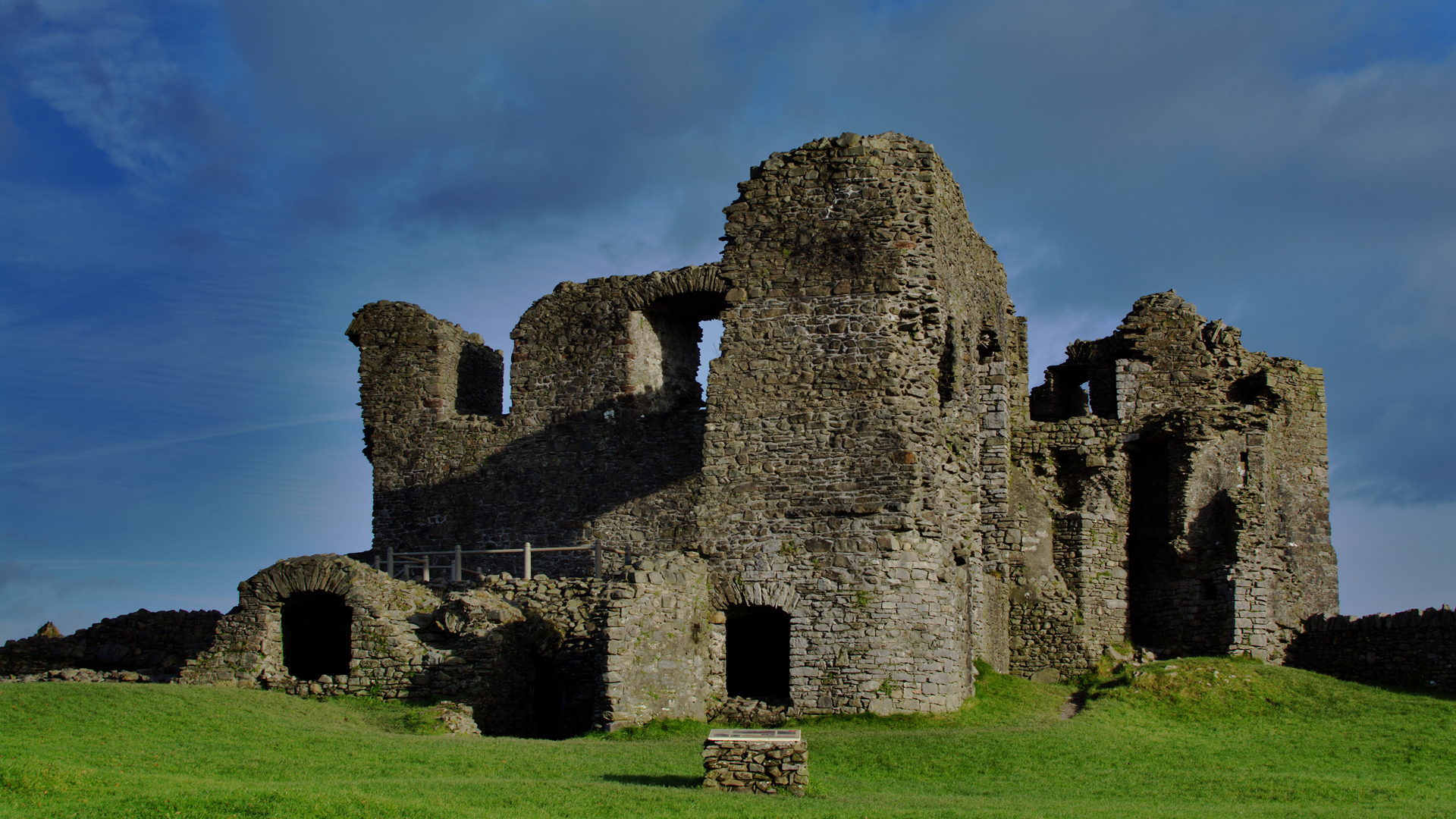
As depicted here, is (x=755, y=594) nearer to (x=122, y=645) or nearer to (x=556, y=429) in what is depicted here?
(x=556, y=429)

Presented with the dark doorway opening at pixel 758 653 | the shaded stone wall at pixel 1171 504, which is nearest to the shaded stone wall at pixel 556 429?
the dark doorway opening at pixel 758 653

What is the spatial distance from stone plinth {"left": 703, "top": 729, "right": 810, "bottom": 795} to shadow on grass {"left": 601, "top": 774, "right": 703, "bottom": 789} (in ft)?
1.03

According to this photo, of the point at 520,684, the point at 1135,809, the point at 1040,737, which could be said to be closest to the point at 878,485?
the point at 1040,737

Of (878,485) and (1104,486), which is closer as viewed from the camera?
(878,485)

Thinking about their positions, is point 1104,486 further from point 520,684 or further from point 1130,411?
point 520,684

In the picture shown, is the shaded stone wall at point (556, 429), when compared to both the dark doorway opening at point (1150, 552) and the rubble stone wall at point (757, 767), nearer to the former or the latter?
the dark doorway opening at point (1150, 552)

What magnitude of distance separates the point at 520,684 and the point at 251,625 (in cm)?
469

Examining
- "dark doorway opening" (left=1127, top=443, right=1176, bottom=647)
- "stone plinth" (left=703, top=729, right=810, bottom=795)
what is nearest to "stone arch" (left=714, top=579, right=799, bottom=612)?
"stone plinth" (left=703, top=729, right=810, bottom=795)

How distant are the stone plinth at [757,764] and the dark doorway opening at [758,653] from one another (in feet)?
27.9

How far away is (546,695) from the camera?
22.5m

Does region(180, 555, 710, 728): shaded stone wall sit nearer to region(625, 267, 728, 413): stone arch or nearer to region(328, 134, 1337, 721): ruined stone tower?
region(328, 134, 1337, 721): ruined stone tower

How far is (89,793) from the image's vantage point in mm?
13641

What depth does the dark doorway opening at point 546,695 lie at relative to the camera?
22281mm

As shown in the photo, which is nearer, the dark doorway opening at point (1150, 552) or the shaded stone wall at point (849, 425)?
the shaded stone wall at point (849, 425)
